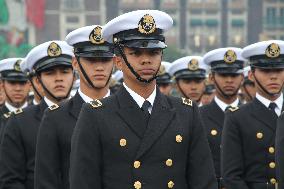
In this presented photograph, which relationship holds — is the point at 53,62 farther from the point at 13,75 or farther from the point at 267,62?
the point at 13,75

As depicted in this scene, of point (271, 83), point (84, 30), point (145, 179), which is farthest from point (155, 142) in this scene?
point (271, 83)

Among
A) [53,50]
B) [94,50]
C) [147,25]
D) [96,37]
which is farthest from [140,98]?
[53,50]

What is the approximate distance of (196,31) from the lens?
343 feet

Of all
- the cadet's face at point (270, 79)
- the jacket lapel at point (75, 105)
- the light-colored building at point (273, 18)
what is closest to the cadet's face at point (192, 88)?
the cadet's face at point (270, 79)

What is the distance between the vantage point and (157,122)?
17.7 feet

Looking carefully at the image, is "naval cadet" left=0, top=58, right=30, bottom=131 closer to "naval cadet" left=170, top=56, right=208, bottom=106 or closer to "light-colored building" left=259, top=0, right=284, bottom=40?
"naval cadet" left=170, top=56, right=208, bottom=106

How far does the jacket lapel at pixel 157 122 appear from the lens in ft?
17.5

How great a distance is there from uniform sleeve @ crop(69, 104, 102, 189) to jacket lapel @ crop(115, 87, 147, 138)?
0.57 feet

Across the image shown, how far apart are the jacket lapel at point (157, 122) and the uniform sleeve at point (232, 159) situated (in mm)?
2332

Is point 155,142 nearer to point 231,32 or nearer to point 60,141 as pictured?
point 60,141

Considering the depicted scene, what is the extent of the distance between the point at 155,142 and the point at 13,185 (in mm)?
2348

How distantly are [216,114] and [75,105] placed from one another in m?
3.09

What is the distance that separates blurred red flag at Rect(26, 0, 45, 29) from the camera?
100312 millimetres

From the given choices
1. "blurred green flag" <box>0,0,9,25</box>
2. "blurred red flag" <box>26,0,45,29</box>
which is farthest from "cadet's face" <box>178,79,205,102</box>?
"blurred red flag" <box>26,0,45,29</box>
